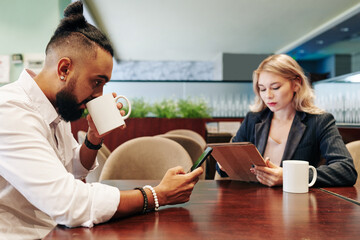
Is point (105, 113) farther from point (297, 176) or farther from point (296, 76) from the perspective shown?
point (296, 76)

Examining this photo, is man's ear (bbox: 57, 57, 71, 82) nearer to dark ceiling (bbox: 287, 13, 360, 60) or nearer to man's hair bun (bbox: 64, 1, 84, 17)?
man's hair bun (bbox: 64, 1, 84, 17)

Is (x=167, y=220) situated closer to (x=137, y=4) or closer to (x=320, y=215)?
(x=320, y=215)

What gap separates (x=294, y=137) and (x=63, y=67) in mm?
1228

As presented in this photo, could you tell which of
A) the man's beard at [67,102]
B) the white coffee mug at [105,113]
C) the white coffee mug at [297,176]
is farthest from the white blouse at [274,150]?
the man's beard at [67,102]

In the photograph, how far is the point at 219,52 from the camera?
9727 mm

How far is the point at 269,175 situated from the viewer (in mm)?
1264

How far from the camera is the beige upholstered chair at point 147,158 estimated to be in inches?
69.3

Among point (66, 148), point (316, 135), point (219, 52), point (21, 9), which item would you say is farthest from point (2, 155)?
point (219, 52)

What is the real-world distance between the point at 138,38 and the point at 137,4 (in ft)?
7.58

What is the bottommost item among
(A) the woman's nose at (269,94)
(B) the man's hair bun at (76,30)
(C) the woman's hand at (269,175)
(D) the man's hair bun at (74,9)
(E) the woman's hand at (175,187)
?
(C) the woman's hand at (269,175)

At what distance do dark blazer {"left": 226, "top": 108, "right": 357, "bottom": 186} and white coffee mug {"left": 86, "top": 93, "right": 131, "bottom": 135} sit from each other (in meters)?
0.84

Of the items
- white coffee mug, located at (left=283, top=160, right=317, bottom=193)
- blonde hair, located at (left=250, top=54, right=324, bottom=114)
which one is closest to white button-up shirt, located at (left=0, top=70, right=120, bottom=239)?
white coffee mug, located at (left=283, top=160, right=317, bottom=193)

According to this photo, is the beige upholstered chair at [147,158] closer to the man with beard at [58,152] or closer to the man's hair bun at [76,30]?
the man with beard at [58,152]

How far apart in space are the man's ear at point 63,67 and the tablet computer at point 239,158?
0.59 m
